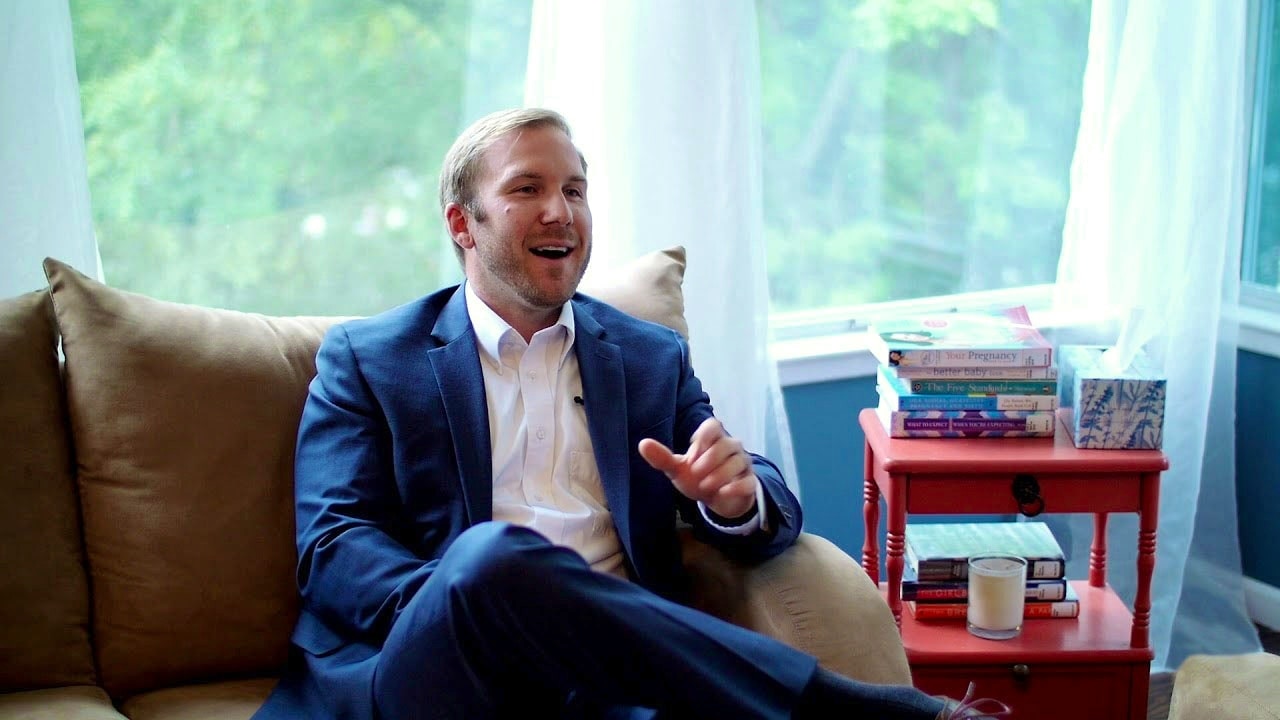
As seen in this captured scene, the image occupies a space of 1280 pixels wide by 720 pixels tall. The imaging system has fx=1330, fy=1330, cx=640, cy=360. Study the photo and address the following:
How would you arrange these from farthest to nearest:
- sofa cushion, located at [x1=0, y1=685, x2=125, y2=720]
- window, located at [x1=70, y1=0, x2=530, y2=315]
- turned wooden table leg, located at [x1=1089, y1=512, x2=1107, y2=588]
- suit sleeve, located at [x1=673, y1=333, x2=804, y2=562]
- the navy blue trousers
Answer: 1. turned wooden table leg, located at [x1=1089, y1=512, x2=1107, y2=588]
2. window, located at [x1=70, y1=0, x2=530, y2=315]
3. suit sleeve, located at [x1=673, y1=333, x2=804, y2=562]
4. sofa cushion, located at [x1=0, y1=685, x2=125, y2=720]
5. the navy blue trousers

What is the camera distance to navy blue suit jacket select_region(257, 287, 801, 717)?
6.11ft

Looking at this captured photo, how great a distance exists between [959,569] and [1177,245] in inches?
38.6

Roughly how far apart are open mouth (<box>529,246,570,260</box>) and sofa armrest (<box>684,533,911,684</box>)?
528 millimetres

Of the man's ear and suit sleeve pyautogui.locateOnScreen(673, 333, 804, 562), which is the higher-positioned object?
the man's ear

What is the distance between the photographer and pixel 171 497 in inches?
76.7

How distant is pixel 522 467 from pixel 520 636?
455 millimetres

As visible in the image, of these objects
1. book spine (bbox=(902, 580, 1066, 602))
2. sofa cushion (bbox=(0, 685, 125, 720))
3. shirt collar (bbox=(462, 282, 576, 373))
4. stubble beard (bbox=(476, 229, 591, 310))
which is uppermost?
stubble beard (bbox=(476, 229, 591, 310))

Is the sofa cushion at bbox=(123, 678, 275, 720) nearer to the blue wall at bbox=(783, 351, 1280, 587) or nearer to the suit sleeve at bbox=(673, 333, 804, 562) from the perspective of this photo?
the suit sleeve at bbox=(673, 333, 804, 562)

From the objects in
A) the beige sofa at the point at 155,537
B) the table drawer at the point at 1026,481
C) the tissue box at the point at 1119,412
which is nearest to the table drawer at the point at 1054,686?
the table drawer at the point at 1026,481

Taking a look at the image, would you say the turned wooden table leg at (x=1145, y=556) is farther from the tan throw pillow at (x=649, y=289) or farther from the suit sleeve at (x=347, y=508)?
the suit sleeve at (x=347, y=508)

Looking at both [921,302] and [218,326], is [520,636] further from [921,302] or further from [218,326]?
[921,302]

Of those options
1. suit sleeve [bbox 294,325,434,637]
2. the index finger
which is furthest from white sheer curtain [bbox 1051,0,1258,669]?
suit sleeve [bbox 294,325,434,637]

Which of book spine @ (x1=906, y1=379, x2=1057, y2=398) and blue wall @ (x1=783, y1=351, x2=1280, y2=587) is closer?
book spine @ (x1=906, y1=379, x2=1057, y2=398)

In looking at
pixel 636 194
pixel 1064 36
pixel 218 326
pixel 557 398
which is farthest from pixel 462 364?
pixel 1064 36
